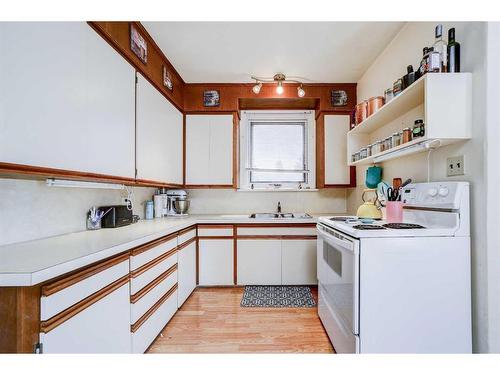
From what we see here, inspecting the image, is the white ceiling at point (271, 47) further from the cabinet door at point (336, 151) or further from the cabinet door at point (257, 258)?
the cabinet door at point (257, 258)

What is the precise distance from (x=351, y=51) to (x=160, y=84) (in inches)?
73.2

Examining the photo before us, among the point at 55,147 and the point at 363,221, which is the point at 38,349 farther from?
the point at 363,221

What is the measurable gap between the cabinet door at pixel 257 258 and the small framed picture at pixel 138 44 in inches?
79.9

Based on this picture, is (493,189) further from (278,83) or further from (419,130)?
(278,83)

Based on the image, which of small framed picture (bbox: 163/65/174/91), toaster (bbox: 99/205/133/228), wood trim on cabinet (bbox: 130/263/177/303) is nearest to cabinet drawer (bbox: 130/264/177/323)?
wood trim on cabinet (bbox: 130/263/177/303)

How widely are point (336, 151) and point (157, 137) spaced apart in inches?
82.4

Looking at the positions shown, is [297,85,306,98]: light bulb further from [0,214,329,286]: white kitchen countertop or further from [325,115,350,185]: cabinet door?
[0,214,329,286]: white kitchen countertop

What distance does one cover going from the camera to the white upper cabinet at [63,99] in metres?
1.02

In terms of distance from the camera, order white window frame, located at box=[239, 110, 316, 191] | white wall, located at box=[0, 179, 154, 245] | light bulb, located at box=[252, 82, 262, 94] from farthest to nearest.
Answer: white window frame, located at box=[239, 110, 316, 191], light bulb, located at box=[252, 82, 262, 94], white wall, located at box=[0, 179, 154, 245]

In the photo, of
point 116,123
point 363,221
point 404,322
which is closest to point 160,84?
point 116,123

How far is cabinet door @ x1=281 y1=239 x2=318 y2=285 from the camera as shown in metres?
2.85

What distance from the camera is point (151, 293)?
1.72 metres

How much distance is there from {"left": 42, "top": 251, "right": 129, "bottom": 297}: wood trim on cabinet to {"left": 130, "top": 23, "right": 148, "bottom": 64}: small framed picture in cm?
157

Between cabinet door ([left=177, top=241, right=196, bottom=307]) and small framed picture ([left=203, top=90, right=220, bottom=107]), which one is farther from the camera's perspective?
small framed picture ([left=203, top=90, right=220, bottom=107])
